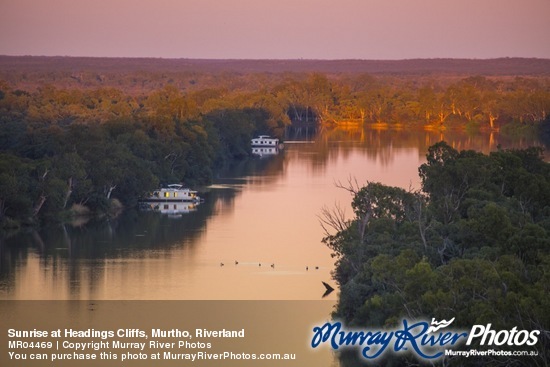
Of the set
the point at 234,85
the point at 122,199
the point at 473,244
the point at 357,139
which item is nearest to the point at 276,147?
the point at 357,139

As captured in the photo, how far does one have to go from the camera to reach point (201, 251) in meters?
29.2

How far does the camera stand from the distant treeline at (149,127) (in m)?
33.9

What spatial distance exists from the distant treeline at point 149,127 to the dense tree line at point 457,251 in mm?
11095

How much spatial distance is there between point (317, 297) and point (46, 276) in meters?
6.30

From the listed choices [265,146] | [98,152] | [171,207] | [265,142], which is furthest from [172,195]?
[265,142]

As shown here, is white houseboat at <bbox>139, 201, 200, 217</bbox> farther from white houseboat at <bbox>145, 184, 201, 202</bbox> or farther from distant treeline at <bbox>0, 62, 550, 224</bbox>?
distant treeline at <bbox>0, 62, 550, 224</bbox>

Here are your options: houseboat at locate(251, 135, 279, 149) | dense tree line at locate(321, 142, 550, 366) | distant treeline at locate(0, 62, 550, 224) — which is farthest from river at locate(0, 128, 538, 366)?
houseboat at locate(251, 135, 279, 149)

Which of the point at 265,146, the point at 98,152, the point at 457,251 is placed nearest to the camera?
the point at 457,251

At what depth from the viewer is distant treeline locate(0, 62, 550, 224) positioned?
33875mm

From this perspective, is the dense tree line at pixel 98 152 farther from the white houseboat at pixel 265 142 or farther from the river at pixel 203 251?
the white houseboat at pixel 265 142

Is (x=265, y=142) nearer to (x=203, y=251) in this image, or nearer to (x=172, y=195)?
(x=172, y=195)

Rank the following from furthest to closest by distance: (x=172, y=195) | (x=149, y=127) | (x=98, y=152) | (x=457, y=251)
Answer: (x=149, y=127) < (x=172, y=195) < (x=98, y=152) < (x=457, y=251)

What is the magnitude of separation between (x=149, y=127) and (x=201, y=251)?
55.0 ft

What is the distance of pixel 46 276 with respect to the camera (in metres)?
26.0
